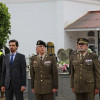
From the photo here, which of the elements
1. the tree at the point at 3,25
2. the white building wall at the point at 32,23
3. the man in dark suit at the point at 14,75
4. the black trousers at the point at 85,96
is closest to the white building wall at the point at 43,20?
the white building wall at the point at 32,23

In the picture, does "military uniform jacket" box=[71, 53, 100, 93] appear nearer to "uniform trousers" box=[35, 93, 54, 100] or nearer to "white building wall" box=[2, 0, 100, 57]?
"uniform trousers" box=[35, 93, 54, 100]

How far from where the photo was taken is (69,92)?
12.9 metres

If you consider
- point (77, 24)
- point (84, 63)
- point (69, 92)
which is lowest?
point (69, 92)

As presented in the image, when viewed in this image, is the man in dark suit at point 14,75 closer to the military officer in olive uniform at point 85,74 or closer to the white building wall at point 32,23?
the military officer in olive uniform at point 85,74

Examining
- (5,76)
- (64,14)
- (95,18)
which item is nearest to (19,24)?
(64,14)

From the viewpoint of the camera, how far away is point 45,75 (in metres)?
9.41

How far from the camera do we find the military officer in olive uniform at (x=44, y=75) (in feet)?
30.7

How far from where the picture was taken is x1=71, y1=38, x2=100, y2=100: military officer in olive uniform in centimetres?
919

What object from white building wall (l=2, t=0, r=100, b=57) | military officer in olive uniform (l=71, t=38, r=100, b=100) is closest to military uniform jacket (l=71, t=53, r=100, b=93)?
military officer in olive uniform (l=71, t=38, r=100, b=100)

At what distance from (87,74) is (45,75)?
0.91m

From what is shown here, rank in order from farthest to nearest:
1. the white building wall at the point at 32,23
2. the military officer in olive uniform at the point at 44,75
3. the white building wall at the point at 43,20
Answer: the white building wall at the point at 32,23
the white building wall at the point at 43,20
the military officer in olive uniform at the point at 44,75

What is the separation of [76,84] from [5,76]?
5.56 feet

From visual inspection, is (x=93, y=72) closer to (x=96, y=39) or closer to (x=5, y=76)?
(x=5, y=76)

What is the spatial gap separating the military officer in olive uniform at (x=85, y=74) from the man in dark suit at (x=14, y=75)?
127cm
